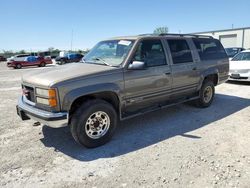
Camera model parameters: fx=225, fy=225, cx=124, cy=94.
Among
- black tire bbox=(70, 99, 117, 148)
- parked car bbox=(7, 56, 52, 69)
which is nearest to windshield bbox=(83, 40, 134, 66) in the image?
black tire bbox=(70, 99, 117, 148)

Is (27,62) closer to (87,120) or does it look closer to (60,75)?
(60,75)

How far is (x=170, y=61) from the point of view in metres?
4.98

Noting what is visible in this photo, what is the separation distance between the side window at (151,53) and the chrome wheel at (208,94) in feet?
6.70

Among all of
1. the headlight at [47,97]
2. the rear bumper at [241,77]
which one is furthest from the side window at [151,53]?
the rear bumper at [241,77]

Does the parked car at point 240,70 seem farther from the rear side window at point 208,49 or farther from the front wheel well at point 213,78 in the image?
the front wheel well at point 213,78

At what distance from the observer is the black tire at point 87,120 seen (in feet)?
12.3

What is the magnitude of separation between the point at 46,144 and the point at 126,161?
1648 millimetres

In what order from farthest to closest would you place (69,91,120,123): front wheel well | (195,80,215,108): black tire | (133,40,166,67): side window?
1. (195,80,215,108): black tire
2. (133,40,166,67): side window
3. (69,91,120,123): front wheel well

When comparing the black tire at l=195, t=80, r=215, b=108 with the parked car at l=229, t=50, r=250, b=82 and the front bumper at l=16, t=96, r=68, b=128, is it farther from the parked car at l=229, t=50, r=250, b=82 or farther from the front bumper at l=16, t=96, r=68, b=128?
the front bumper at l=16, t=96, r=68, b=128

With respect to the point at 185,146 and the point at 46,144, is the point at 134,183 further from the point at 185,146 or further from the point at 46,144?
the point at 46,144

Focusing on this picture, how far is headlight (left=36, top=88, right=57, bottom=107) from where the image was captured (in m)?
3.51

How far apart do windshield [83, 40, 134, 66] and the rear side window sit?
2.23 m

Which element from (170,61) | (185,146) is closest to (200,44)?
(170,61)

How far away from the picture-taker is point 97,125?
4.06 meters
